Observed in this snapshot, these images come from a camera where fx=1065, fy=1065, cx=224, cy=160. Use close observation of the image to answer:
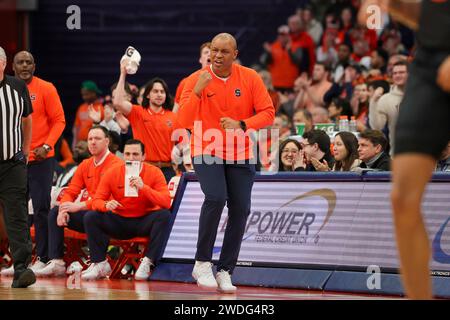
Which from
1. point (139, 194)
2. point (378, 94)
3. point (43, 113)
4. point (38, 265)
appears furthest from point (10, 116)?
point (378, 94)

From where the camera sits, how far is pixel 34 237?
39.8ft

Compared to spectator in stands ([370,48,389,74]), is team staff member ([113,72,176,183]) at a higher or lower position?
lower

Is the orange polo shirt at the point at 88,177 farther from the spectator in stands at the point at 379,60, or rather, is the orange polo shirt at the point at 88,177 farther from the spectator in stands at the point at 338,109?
the spectator in stands at the point at 379,60

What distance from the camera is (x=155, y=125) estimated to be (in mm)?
11891

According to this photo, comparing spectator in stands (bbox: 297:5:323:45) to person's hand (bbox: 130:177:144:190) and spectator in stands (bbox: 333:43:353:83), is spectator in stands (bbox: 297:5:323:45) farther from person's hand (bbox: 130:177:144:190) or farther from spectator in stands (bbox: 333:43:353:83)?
person's hand (bbox: 130:177:144:190)

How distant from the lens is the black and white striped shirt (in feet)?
29.1

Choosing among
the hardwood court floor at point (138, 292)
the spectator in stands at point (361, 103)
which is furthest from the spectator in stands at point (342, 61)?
the hardwood court floor at point (138, 292)

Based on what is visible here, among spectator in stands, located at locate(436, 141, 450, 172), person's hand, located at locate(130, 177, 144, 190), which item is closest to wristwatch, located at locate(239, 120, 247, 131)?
spectator in stands, located at locate(436, 141, 450, 172)

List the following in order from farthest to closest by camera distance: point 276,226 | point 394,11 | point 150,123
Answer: point 150,123 → point 276,226 → point 394,11

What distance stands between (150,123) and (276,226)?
254 cm

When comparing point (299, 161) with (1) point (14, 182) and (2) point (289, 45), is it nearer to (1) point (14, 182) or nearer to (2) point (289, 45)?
(1) point (14, 182)

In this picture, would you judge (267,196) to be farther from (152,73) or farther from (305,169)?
(152,73)

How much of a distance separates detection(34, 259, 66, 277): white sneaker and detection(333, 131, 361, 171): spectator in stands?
10.4 feet
